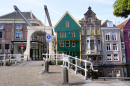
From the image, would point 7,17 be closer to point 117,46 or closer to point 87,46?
point 87,46

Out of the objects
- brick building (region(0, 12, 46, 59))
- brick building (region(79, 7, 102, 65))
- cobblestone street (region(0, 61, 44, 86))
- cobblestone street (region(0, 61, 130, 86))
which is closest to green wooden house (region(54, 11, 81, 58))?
brick building (region(79, 7, 102, 65))

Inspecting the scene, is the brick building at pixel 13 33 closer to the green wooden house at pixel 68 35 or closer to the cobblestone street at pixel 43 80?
the green wooden house at pixel 68 35

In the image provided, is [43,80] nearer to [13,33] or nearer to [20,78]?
[20,78]

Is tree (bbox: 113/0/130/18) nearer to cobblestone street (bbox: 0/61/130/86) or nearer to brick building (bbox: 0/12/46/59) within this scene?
cobblestone street (bbox: 0/61/130/86)

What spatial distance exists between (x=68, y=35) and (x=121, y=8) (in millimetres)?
21760

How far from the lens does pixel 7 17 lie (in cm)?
3241

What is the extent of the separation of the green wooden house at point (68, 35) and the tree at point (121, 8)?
20460mm

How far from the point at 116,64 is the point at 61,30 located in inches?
674

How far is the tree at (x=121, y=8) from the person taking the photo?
8.44 m

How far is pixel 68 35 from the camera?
30.2 meters

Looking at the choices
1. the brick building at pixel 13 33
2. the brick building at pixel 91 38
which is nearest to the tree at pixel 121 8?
the brick building at pixel 91 38

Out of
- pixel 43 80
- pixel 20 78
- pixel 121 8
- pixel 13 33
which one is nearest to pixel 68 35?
pixel 13 33

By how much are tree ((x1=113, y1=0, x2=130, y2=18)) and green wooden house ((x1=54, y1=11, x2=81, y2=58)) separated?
20.5m

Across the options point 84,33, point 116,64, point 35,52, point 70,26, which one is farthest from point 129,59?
point 35,52
